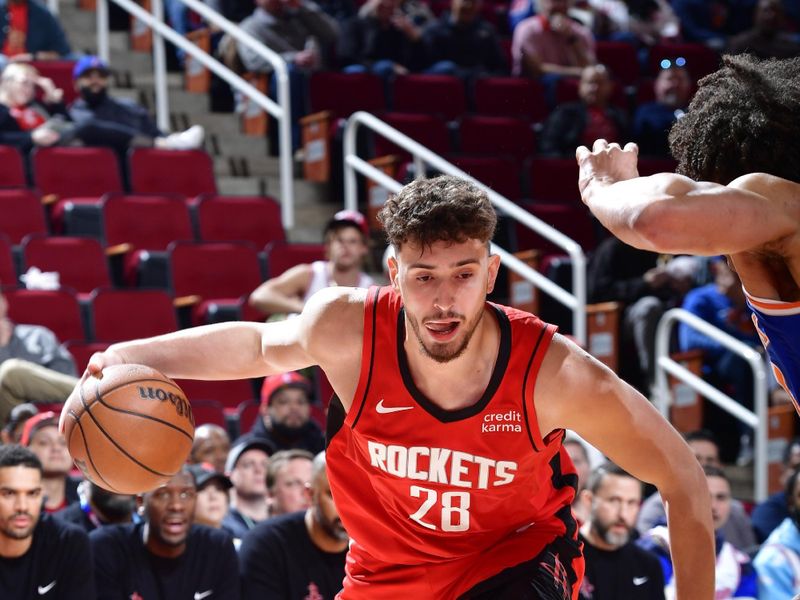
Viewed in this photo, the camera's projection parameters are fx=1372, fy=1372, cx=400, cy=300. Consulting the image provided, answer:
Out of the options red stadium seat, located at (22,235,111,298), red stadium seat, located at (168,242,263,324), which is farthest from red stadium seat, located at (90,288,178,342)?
red stadium seat, located at (168,242,263,324)

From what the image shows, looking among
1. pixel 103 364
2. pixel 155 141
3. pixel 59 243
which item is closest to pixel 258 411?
pixel 59 243

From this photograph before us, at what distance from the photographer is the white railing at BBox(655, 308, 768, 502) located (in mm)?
8430

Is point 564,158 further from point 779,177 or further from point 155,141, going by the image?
point 779,177

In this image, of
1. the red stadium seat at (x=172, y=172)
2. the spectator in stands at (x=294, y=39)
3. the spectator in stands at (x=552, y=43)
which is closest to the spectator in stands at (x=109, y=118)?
the red stadium seat at (x=172, y=172)

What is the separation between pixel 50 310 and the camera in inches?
305

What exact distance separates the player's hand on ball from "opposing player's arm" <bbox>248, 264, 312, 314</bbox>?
4829 millimetres

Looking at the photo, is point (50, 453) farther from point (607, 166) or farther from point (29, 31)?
point (29, 31)

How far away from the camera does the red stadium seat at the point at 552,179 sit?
10430 mm

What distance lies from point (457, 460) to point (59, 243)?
5.12m

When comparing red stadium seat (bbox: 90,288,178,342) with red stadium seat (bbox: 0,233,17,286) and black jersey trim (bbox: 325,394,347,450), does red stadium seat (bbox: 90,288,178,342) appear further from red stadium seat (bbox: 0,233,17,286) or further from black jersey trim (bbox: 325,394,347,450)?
black jersey trim (bbox: 325,394,347,450)

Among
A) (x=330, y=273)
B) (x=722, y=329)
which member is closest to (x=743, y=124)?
(x=330, y=273)

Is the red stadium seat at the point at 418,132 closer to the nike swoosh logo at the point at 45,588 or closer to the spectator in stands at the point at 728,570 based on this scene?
the spectator in stands at the point at 728,570

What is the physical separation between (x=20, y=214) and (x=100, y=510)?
274 cm

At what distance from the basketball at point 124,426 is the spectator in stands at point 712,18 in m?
10.8
